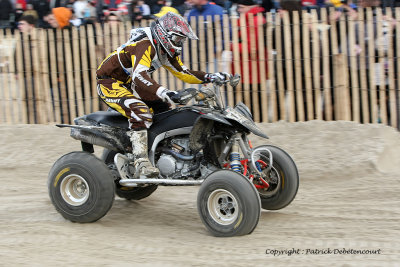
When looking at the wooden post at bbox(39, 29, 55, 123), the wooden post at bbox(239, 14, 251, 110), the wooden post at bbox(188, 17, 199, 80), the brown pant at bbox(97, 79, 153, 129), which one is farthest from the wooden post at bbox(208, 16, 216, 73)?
the brown pant at bbox(97, 79, 153, 129)

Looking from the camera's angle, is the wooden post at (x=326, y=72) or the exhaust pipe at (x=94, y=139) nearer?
the exhaust pipe at (x=94, y=139)

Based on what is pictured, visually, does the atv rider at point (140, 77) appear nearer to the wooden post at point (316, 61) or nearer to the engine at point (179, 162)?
the engine at point (179, 162)

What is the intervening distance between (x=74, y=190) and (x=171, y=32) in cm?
209

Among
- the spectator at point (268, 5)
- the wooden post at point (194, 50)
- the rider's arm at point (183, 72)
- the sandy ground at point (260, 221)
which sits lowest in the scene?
the sandy ground at point (260, 221)

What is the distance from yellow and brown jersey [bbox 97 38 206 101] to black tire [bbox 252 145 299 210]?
131cm

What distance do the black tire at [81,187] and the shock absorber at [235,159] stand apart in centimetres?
137

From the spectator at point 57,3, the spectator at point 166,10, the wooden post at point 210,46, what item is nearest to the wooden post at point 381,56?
the wooden post at point 210,46

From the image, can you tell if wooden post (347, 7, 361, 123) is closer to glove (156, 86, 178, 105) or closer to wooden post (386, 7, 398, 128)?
wooden post (386, 7, 398, 128)

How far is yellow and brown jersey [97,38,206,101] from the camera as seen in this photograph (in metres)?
6.20

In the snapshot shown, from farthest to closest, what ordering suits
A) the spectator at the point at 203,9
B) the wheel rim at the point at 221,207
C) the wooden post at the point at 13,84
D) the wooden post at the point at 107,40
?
the wooden post at the point at 13,84 < the wooden post at the point at 107,40 < the spectator at the point at 203,9 < the wheel rim at the point at 221,207

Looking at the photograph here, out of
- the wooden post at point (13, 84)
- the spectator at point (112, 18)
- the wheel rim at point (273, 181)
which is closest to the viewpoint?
the wheel rim at point (273, 181)

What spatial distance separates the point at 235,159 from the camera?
20.0 feet

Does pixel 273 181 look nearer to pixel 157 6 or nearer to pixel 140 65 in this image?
pixel 140 65

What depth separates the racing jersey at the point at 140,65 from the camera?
6.20 metres
